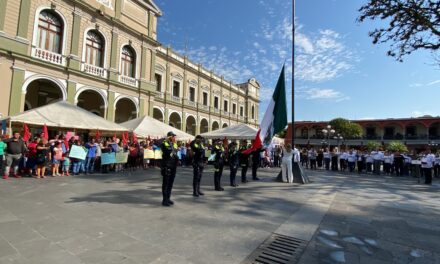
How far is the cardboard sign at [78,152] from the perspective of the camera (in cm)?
999

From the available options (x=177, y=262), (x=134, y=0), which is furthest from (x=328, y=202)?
(x=134, y=0)

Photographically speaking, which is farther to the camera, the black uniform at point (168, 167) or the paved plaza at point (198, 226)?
the black uniform at point (168, 167)

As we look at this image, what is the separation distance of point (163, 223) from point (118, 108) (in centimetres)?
2034

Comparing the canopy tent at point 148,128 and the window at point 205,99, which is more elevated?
the window at point 205,99

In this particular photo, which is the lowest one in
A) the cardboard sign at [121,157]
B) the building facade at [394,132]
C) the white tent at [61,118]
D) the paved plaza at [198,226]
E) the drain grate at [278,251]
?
the drain grate at [278,251]

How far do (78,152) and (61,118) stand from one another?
6.66 ft

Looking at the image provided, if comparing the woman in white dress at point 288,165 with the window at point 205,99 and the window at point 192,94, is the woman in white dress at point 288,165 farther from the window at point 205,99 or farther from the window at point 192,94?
the window at point 205,99

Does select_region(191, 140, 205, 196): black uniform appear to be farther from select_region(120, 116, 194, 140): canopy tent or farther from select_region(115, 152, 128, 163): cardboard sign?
select_region(120, 116, 194, 140): canopy tent

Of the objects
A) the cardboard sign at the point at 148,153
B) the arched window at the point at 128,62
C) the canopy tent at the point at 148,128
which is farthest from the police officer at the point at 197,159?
the arched window at the point at 128,62

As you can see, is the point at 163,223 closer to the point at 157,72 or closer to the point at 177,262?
the point at 177,262

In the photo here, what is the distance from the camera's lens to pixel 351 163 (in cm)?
1667

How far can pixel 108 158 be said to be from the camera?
11.2 m

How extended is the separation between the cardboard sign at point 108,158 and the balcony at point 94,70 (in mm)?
8920

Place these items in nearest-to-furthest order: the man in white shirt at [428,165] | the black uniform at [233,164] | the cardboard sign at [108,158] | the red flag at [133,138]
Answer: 1. the black uniform at [233,164]
2. the cardboard sign at [108,158]
3. the man in white shirt at [428,165]
4. the red flag at [133,138]
